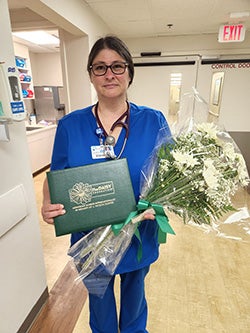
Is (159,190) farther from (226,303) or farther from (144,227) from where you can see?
(226,303)

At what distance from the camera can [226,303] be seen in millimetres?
1595

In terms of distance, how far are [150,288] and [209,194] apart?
1278 mm

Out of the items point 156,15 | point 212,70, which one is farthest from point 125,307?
point 212,70

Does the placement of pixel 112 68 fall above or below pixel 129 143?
above

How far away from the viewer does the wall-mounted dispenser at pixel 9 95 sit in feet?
3.59

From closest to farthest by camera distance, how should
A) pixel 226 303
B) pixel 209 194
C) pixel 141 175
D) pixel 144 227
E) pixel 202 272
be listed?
pixel 209 194, pixel 141 175, pixel 144 227, pixel 226 303, pixel 202 272

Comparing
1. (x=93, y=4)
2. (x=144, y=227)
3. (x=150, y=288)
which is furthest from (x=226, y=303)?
(x=93, y=4)

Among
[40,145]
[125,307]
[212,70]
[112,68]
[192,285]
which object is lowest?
[192,285]

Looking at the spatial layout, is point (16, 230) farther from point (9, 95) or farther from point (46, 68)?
point (46, 68)

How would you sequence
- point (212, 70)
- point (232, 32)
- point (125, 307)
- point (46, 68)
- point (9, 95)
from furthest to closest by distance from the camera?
1. point (46, 68)
2. point (212, 70)
3. point (232, 32)
4. point (125, 307)
5. point (9, 95)

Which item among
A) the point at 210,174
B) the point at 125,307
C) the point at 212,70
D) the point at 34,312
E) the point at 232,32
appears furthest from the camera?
the point at 212,70

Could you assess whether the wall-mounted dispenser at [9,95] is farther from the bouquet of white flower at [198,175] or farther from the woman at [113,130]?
the bouquet of white flower at [198,175]

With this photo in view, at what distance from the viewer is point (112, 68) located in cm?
94

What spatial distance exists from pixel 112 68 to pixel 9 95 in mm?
566
